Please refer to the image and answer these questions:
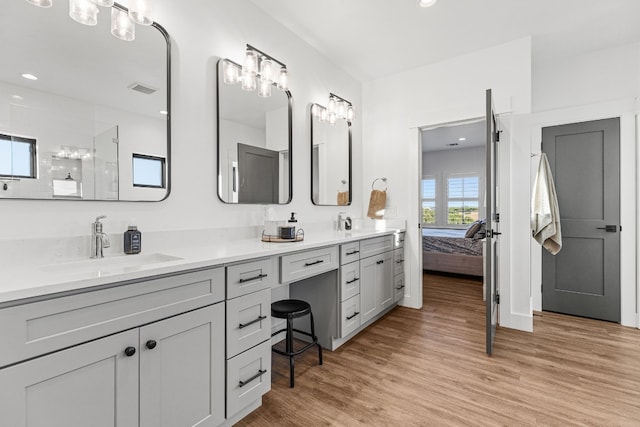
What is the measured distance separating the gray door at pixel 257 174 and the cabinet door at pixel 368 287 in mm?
991

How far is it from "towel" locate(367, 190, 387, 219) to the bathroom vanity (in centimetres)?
182

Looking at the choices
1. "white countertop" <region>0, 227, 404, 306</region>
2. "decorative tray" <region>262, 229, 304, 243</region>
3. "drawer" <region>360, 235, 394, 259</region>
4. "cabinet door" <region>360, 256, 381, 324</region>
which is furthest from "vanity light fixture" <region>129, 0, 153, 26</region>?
"cabinet door" <region>360, 256, 381, 324</region>

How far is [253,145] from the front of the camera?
242cm

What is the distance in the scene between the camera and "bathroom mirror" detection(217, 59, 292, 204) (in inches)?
86.6

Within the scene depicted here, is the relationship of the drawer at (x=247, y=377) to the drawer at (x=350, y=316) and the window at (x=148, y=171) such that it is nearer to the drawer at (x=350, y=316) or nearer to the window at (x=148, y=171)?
the drawer at (x=350, y=316)

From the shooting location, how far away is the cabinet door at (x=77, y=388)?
924 mm

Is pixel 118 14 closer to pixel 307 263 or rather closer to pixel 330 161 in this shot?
pixel 307 263

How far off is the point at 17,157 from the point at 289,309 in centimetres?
161

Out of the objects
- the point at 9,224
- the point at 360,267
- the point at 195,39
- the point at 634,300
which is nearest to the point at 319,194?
the point at 360,267

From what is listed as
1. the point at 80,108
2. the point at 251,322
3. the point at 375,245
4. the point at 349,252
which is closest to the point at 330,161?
the point at 375,245

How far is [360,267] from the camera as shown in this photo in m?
2.67

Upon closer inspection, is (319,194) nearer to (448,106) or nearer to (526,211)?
(448,106)

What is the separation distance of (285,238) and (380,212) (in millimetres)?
1772

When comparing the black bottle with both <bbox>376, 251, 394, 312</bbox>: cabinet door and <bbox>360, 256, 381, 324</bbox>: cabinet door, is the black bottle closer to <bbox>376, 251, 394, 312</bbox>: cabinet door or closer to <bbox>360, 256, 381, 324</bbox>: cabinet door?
<bbox>360, 256, 381, 324</bbox>: cabinet door
